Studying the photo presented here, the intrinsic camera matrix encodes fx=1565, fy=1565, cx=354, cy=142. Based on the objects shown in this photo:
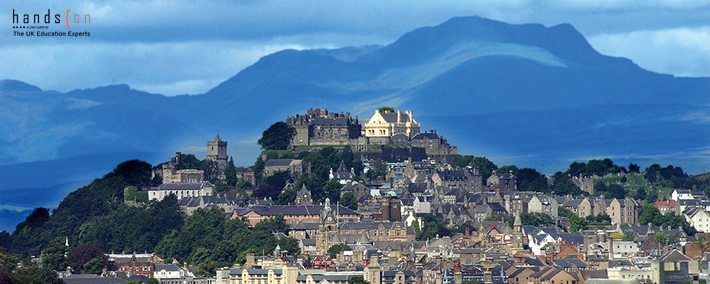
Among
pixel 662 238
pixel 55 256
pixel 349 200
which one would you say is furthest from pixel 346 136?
pixel 55 256

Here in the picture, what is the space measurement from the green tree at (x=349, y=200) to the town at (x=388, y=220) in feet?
0.38

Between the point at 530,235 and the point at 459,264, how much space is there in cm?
1942

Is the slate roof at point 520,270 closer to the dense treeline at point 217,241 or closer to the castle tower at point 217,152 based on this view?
the dense treeline at point 217,241

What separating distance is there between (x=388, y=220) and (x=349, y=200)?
18.6 feet

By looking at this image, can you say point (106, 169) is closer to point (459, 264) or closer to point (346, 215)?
point (346, 215)

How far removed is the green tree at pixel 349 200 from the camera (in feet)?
350

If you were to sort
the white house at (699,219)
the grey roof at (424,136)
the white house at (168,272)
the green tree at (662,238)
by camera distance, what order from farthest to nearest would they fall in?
the grey roof at (424,136)
the white house at (699,219)
the green tree at (662,238)
the white house at (168,272)

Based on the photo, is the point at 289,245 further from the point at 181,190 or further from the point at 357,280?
the point at 181,190

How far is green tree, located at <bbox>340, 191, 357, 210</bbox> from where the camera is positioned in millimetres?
106688

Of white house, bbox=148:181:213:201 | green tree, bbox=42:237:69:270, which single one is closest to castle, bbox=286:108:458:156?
white house, bbox=148:181:213:201

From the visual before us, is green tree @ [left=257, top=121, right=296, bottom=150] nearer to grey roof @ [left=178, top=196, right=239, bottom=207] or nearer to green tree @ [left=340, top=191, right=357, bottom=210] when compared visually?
grey roof @ [left=178, top=196, right=239, bottom=207]

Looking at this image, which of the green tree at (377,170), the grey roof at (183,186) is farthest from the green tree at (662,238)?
the grey roof at (183,186)

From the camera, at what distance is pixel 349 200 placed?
352ft

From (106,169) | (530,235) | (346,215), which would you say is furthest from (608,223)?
(106,169)
